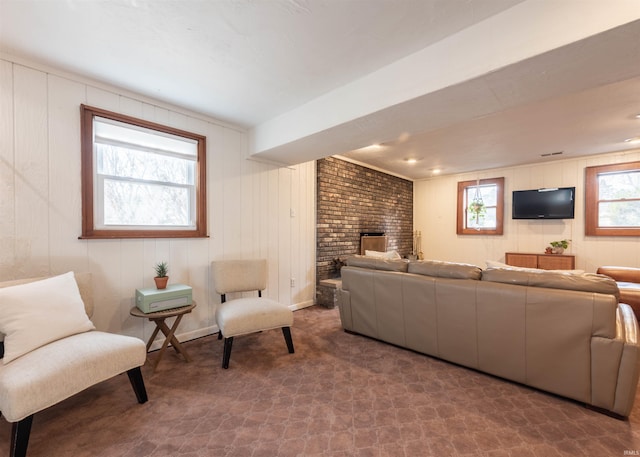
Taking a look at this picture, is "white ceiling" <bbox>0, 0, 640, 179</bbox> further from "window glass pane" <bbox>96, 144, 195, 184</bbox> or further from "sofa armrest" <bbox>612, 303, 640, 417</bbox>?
"sofa armrest" <bbox>612, 303, 640, 417</bbox>

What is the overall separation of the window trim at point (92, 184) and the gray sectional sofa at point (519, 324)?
190 centimetres

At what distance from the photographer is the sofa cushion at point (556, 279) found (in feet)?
5.65

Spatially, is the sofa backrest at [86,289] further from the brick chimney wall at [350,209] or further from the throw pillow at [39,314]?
the brick chimney wall at [350,209]

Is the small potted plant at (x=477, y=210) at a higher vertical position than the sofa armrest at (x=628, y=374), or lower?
higher

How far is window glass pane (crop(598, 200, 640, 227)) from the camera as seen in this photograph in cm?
439

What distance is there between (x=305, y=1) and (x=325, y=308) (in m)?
3.52

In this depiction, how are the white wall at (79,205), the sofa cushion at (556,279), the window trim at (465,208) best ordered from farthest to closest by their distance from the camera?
the window trim at (465,208), the white wall at (79,205), the sofa cushion at (556,279)

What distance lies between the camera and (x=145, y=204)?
2.66 metres

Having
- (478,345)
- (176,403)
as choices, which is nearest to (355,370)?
(478,345)

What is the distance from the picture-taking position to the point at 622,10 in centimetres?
122

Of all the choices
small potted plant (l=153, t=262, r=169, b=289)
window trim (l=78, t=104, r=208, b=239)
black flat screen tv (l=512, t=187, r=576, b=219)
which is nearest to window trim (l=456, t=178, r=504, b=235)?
black flat screen tv (l=512, t=187, r=576, b=219)

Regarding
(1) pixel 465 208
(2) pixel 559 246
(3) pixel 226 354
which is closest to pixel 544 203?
(2) pixel 559 246

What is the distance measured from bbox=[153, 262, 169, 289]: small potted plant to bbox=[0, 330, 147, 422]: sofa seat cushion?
2.17 feet

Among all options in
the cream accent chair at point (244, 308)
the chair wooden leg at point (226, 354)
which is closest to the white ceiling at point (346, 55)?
the cream accent chair at point (244, 308)
